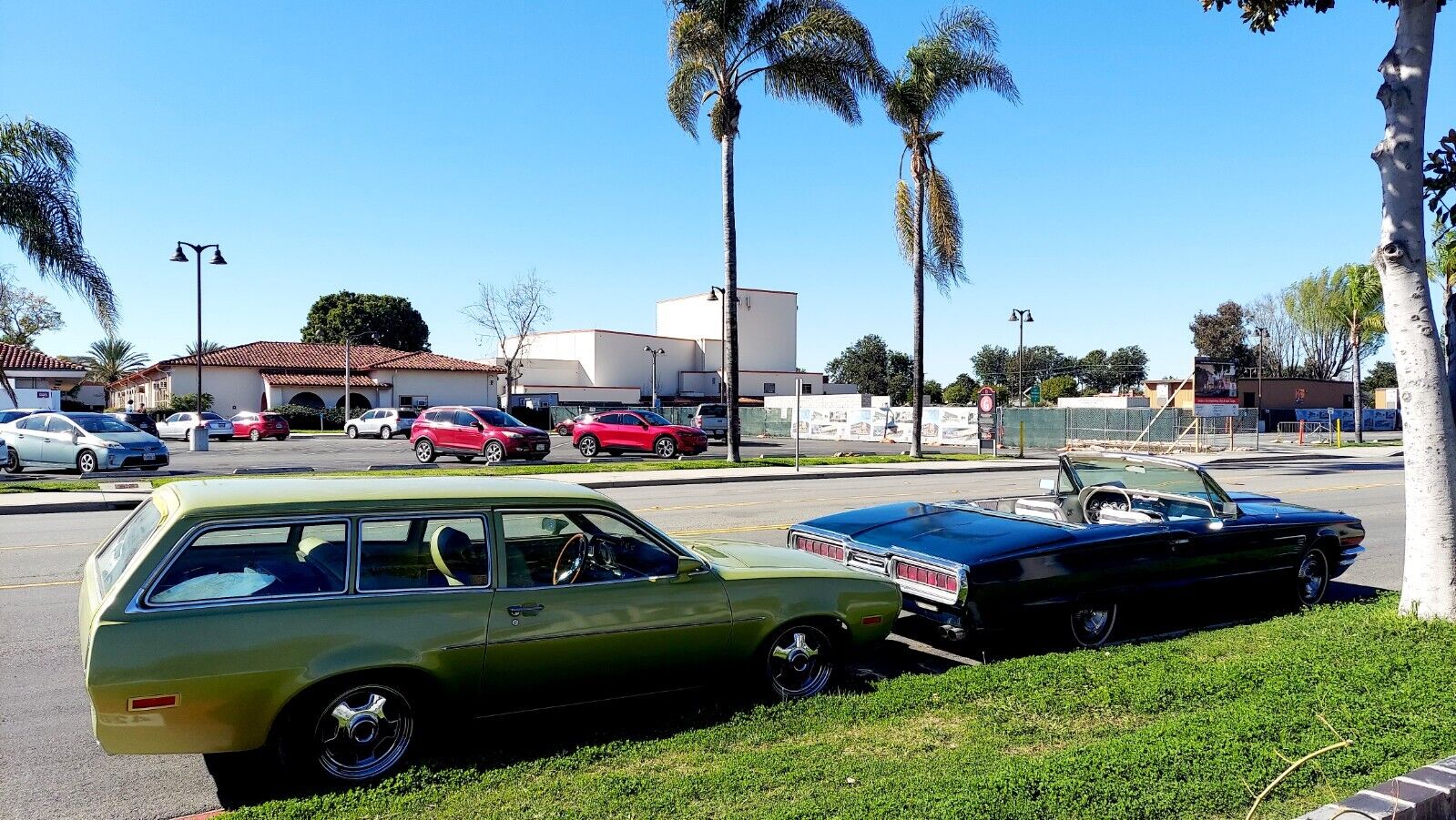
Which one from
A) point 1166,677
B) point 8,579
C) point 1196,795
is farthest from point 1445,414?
point 8,579

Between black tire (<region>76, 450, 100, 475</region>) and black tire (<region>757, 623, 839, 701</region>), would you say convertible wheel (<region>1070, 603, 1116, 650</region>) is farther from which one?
black tire (<region>76, 450, 100, 475</region>)

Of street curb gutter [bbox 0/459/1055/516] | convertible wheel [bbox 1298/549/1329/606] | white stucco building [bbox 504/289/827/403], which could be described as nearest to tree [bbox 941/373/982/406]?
white stucco building [bbox 504/289/827/403]

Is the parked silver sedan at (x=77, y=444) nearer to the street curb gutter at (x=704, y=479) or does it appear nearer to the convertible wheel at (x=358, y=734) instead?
the street curb gutter at (x=704, y=479)

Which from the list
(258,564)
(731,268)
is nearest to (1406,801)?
(258,564)

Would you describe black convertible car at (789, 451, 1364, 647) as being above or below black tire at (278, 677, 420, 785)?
above

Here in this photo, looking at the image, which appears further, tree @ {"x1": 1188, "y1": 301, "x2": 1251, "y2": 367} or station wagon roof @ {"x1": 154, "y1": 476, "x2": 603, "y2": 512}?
tree @ {"x1": 1188, "y1": 301, "x2": 1251, "y2": 367}

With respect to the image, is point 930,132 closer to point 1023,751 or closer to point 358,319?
point 1023,751

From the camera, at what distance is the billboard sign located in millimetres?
37656

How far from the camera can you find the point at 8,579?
8898 mm

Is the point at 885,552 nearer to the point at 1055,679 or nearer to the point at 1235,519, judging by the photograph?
the point at 1055,679

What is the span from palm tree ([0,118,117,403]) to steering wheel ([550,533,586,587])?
848 inches

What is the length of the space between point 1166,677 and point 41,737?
6.21 m

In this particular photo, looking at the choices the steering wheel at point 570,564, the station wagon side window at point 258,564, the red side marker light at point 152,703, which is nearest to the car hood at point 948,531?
the steering wheel at point 570,564

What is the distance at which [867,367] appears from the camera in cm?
10356
